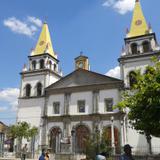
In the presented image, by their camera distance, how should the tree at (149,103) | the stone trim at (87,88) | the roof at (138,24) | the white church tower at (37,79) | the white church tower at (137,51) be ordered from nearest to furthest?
1. the tree at (149,103)
2. the white church tower at (137,51)
3. the stone trim at (87,88)
4. the roof at (138,24)
5. the white church tower at (37,79)

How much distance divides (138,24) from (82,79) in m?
11.3

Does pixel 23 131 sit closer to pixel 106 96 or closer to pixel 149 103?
pixel 106 96

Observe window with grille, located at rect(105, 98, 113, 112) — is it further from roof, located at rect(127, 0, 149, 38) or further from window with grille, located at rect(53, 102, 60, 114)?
roof, located at rect(127, 0, 149, 38)

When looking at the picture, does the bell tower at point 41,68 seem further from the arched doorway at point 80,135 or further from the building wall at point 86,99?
the arched doorway at point 80,135

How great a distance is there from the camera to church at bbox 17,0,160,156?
1359 inches

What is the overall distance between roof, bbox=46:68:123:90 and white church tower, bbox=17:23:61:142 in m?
2.41

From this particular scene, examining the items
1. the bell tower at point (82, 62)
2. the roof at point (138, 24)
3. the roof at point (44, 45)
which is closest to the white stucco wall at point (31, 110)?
the bell tower at point (82, 62)

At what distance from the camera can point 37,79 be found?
1657 inches

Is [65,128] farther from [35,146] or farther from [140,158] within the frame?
[140,158]

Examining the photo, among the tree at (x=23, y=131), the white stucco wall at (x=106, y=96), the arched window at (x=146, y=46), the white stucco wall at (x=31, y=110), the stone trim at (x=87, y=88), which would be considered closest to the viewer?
the white stucco wall at (x=106, y=96)

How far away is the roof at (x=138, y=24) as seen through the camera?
3819 cm

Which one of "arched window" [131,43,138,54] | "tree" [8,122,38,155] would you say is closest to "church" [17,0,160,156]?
"arched window" [131,43,138,54]

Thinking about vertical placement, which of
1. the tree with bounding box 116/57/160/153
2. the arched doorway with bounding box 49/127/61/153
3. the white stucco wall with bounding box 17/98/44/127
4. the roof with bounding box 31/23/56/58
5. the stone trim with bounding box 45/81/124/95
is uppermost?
the roof with bounding box 31/23/56/58

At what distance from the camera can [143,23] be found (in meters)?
39.2
